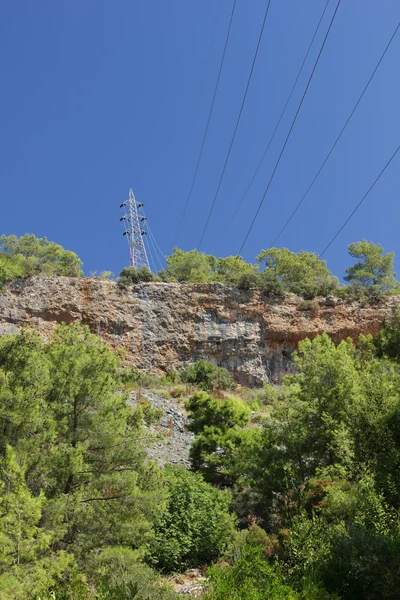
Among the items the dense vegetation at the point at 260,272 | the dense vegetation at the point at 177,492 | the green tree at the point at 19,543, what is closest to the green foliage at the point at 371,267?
the dense vegetation at the point at 260,272

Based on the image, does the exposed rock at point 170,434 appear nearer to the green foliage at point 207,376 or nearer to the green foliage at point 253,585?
the green foliage at point 207,376

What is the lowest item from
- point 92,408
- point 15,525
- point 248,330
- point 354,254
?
point 15,525

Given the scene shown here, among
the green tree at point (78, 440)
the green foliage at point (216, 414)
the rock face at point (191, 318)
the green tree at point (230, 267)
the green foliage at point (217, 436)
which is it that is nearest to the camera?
the green tree at point (78, 440)

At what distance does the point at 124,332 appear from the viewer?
1347 inches

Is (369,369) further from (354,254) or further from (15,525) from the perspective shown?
(354,254)

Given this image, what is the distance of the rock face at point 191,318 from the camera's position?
110 ft

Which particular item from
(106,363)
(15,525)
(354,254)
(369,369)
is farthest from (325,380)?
(354,254)

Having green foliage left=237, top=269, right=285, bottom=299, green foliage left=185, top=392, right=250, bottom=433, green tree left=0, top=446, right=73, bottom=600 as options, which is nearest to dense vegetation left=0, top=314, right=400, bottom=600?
green tree left=0, top=446, right=73, bottom=600

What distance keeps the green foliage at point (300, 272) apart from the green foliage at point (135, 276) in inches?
339

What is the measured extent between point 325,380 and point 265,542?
4692 mm

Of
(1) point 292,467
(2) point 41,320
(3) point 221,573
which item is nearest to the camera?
(3) point 221,573

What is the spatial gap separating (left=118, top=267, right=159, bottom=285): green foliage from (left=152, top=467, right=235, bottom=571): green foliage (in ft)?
74.9

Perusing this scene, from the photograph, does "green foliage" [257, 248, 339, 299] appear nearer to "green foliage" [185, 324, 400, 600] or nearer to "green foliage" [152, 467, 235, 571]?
"green foliage" [185, 324, 400, 600]

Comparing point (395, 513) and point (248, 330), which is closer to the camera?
point (395, 513)
